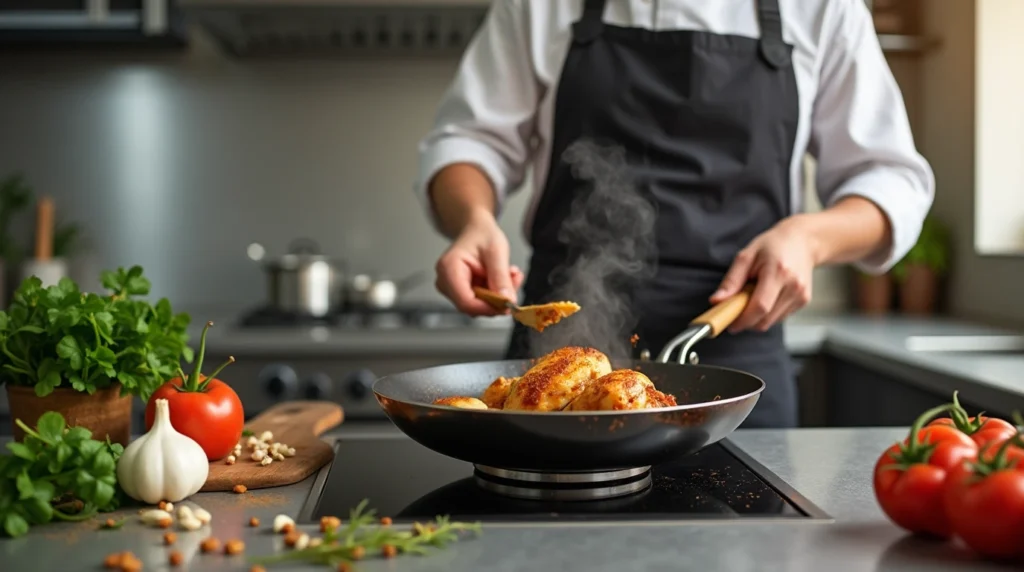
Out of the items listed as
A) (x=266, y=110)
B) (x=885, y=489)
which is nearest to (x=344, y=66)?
(x=266, y=110)

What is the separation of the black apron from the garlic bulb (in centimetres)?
71

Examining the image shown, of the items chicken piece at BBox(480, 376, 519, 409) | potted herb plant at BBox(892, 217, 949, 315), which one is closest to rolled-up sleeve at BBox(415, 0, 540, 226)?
chicken piece at BBox(480, 376, 519, 409)

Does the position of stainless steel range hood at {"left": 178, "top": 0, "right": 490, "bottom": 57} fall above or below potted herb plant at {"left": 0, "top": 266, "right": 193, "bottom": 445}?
above

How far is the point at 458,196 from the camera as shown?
5.06 feet

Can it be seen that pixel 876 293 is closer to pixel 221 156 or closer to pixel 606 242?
pixel 606 242

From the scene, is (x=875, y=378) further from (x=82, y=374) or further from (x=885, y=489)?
(x=82, y=374)

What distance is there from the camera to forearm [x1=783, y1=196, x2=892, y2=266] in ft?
4.65

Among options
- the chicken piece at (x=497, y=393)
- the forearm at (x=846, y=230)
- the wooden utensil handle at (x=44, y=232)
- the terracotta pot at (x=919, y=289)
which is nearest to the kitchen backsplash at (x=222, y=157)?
the wooden utensil handle at (x=44, y=232)

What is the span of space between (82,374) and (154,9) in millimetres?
2007

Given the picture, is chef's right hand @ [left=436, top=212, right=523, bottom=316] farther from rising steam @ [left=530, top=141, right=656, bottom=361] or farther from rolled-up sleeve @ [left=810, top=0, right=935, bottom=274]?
rolled-up sleeve @ [left=810, top=0, right=935, bottom=274]

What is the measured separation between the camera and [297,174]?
308 cm

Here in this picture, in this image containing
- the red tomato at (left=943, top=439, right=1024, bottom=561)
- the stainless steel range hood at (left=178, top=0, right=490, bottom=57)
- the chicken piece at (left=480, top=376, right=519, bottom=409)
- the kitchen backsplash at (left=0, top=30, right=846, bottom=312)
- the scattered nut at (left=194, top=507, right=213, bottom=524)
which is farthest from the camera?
the kitchen backsplash at (left=0, top=30, right=846, bottom=312)

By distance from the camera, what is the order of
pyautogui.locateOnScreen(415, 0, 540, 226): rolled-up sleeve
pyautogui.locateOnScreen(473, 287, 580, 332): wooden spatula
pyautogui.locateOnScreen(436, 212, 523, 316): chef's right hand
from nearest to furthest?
pyautogui.locateOnScreen(473, 287, 580, 332): wooden spatula < pyautogui.locateOnScreen(436, 212, 523, 316): chef's right hand < pyautogui.locateOnScreen(415, 0, 540, 226): rolled-up sleeve

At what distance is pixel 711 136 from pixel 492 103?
358 millimetres
